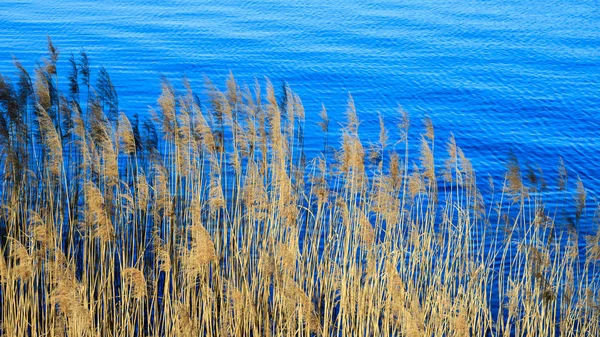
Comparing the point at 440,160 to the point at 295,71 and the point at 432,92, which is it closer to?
the point at 432,92

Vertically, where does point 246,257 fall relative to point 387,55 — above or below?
below

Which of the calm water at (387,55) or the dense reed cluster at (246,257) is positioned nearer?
the dense reed cluster at (246,257)

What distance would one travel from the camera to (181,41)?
65.9 ft

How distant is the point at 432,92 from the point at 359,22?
6106mm

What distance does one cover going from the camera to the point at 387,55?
1962cm

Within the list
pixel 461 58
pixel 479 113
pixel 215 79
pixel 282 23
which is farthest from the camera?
pixel 282 23

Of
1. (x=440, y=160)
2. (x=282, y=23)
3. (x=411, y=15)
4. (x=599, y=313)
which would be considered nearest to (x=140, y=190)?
(x=599, y=313)

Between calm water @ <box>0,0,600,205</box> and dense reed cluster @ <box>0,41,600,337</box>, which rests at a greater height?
calm water @ <box>0,0,600,205</box>

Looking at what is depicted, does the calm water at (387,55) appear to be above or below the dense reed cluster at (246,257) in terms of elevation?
above

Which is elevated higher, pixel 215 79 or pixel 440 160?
pixel 215 79

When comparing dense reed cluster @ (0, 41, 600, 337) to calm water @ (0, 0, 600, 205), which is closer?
dense reed cluster @ (0, 41, 600, 337)

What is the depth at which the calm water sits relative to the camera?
15.5 metres

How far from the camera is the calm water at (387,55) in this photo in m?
15.5

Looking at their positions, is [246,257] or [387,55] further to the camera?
[387,55]
